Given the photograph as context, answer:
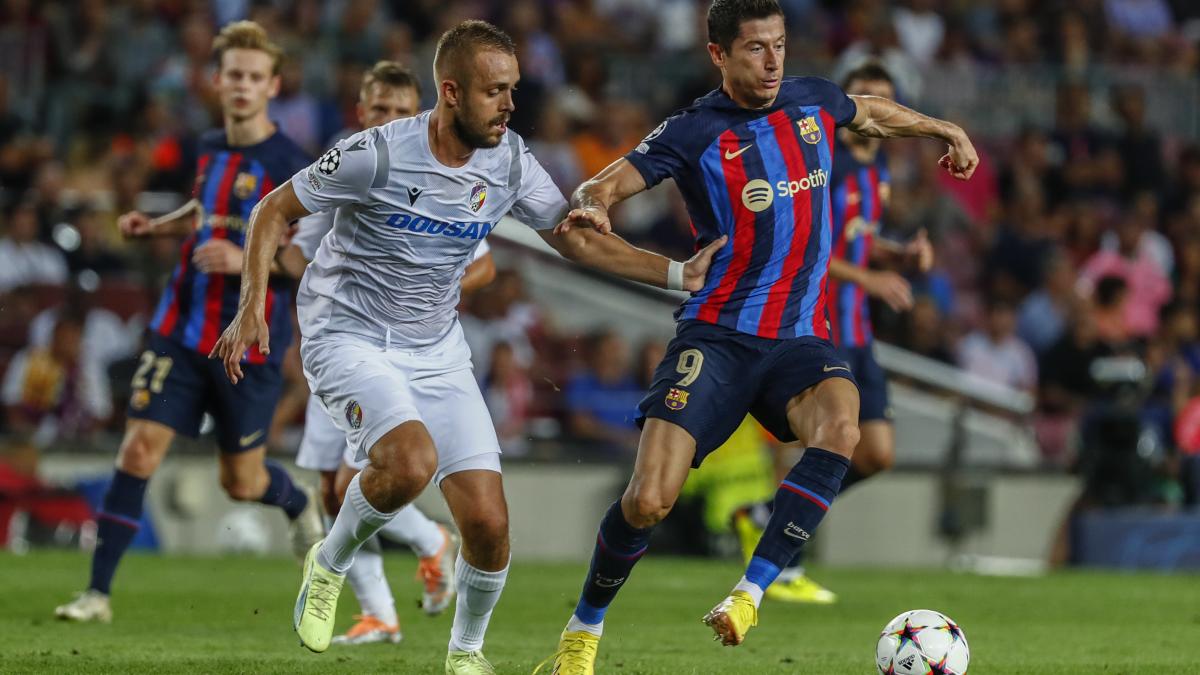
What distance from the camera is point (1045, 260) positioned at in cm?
1806

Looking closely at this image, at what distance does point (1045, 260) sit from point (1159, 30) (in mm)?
5446

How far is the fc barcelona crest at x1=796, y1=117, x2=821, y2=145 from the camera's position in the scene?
7.37m

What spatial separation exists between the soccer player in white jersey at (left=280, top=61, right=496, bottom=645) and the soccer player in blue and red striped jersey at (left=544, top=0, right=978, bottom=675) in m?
1.28

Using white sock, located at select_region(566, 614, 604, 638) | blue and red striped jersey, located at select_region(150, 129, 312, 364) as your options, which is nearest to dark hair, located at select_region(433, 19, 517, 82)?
white sock, located at select_region(566, 614, 604, 638)

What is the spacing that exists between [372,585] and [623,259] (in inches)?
87.5

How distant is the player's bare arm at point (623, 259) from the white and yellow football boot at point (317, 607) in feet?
4.95

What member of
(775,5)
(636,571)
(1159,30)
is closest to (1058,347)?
(636,571)

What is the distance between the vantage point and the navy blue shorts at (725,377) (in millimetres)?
7055

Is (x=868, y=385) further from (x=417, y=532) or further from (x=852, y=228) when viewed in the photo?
(x=417, y=532)

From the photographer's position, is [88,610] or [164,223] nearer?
[88,610]

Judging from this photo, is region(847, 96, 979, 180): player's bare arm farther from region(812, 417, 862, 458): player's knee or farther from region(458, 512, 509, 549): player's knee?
region(458, 512, 509, 549): player's knee

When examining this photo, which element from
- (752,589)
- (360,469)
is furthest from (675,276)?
(360,469)

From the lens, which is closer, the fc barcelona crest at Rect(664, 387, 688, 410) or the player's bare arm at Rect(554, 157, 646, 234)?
the player's bare arm at Rect(554, 157, 646, 234)

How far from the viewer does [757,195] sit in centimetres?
725
